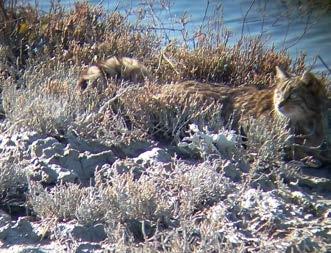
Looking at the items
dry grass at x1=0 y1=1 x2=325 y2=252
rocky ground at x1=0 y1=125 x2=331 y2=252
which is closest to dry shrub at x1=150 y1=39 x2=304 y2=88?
dry grass at x1=0 y1=1 x2=325 y2=252

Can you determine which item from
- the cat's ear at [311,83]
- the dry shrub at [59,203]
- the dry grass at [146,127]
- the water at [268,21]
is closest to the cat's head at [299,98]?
the cat's ear at [311,83]

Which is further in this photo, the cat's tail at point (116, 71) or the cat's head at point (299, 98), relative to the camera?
the cat's tail at point (116, 71)

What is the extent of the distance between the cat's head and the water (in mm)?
3347

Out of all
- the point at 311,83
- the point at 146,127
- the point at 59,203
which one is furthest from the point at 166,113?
the point at 59,203

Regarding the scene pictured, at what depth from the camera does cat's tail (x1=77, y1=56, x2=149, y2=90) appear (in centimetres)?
725

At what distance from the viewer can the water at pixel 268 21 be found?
1067 centimetres

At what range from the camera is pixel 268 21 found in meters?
11.8

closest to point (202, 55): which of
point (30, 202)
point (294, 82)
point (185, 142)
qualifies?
point (294, 82)

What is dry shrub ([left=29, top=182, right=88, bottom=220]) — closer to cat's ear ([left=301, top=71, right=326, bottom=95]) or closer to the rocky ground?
the rocky ground

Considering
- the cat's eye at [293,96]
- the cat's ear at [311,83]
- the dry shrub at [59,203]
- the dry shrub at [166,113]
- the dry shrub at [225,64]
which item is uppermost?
the dry shrub at [225,64]

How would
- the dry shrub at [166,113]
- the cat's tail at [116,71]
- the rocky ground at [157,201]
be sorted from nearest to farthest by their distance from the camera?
the rocky ground at [157,201]
the dry shrub at [166,113]
the cat's tail at [116,71]

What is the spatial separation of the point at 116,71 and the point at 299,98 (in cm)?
173

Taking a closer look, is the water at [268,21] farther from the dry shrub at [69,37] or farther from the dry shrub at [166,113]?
the dry shrub at [166,113]

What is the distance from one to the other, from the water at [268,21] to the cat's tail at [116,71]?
8.56 ft
